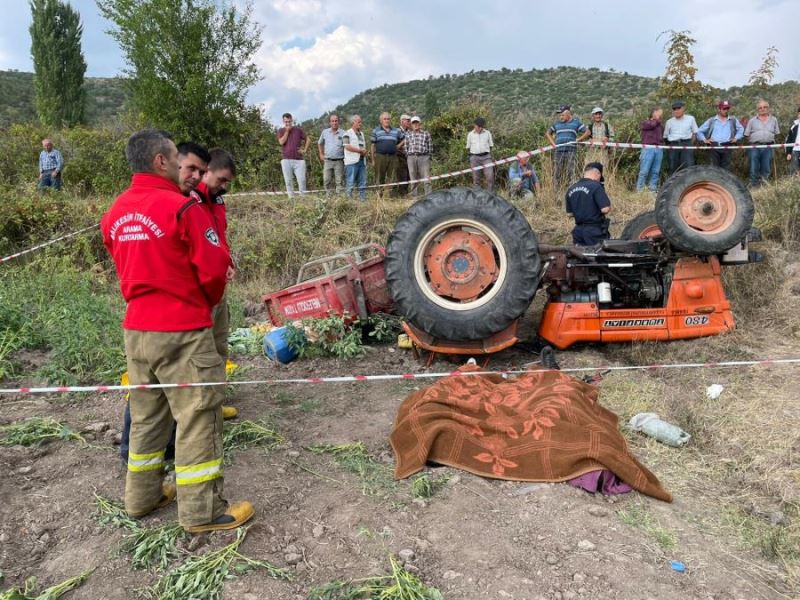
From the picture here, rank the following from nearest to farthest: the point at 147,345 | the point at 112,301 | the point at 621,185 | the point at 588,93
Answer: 1. the point at 147,345
2. the point at 112,301
3. the point at 621,185
4. the point at 588,93

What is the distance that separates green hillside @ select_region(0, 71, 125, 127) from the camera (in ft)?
116

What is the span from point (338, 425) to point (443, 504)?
123cm

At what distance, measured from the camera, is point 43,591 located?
2439mm

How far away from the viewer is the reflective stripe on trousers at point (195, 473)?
8.63 feet

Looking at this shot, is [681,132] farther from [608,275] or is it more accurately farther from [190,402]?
[190,402]

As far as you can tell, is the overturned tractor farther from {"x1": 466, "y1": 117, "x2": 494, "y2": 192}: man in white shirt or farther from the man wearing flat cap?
{"x1": 466, "y1": 117, "x2": 494, "y2": 192}: man in white shirt

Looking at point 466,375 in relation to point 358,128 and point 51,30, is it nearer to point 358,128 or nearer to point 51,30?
point 358,128

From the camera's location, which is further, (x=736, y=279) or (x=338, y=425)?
(x=736, y=279)

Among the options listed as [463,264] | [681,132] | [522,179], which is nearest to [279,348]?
[463,264]

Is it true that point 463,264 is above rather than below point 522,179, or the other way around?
below

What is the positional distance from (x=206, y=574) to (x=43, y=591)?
0.68m

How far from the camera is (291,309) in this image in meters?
5.46

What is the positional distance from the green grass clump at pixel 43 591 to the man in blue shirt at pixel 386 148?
8.57 meters

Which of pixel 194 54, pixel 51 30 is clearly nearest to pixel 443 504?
pixel 194 54
